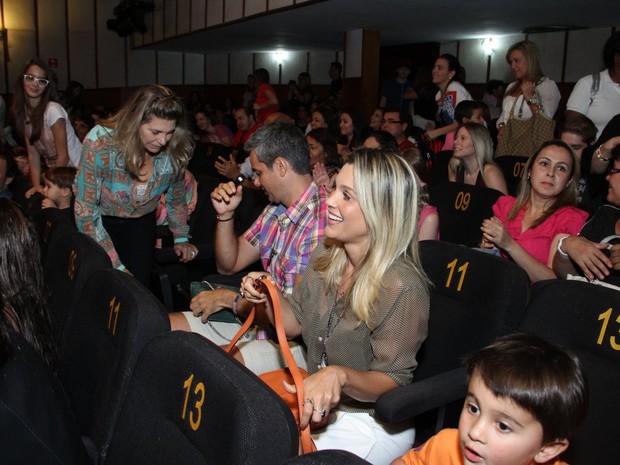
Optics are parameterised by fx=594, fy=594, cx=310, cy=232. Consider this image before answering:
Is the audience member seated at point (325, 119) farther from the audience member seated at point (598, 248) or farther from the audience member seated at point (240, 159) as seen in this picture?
the audience member seated at point (598, 248)

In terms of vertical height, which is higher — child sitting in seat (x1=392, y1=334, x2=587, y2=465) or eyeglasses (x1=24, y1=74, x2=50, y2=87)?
eyeglasses (x1=24, y1=74, x2=50, y2=87)

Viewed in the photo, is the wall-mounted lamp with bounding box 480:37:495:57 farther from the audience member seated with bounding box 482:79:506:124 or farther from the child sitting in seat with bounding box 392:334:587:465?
the child sitting in seat with bounding box 392:334:587:465

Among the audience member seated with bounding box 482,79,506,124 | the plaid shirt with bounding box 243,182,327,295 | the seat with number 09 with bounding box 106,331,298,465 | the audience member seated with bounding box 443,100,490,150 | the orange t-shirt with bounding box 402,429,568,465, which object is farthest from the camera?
the audience member seated with bounding box 482,79,506,124

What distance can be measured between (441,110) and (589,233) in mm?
3262

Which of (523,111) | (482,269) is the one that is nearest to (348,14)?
(523,111)

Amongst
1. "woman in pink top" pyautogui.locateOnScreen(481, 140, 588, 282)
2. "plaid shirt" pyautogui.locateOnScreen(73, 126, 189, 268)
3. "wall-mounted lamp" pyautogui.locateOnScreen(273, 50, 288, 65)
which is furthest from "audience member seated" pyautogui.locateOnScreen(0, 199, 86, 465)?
"wall-mounted lamp" pyautogui.locateOnScreen(273, 50, 288, 65)

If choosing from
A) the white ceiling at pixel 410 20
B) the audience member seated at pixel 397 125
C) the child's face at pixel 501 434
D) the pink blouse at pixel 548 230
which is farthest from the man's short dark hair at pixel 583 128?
the white ceiling at pixel 410 20

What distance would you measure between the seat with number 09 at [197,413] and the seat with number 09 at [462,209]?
2090 mm

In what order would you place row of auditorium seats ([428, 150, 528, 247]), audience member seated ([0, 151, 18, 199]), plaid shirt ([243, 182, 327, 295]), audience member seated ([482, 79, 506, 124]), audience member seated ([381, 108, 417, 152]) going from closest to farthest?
1. plaid shirt ([243, 182, 327, 295])
2. row of auditorium seats ([428, 150, 528, 247])
3. audience member seated ([0, 151, 18, 199])
4. audience member seated ([381, 108, 417, 152])
5. audience member seated ([482, 79, 506, 124])

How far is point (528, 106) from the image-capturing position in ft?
13.4

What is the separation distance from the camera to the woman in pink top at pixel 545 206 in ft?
8.09

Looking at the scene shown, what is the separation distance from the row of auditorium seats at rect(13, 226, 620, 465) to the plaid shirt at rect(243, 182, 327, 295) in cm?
41

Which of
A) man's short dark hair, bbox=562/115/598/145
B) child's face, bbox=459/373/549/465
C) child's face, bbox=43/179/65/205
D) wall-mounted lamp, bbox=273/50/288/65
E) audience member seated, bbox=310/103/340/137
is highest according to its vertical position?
wall-mounted lamp, bbox=273/50/288/65

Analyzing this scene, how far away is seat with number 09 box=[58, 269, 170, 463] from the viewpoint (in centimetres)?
130
